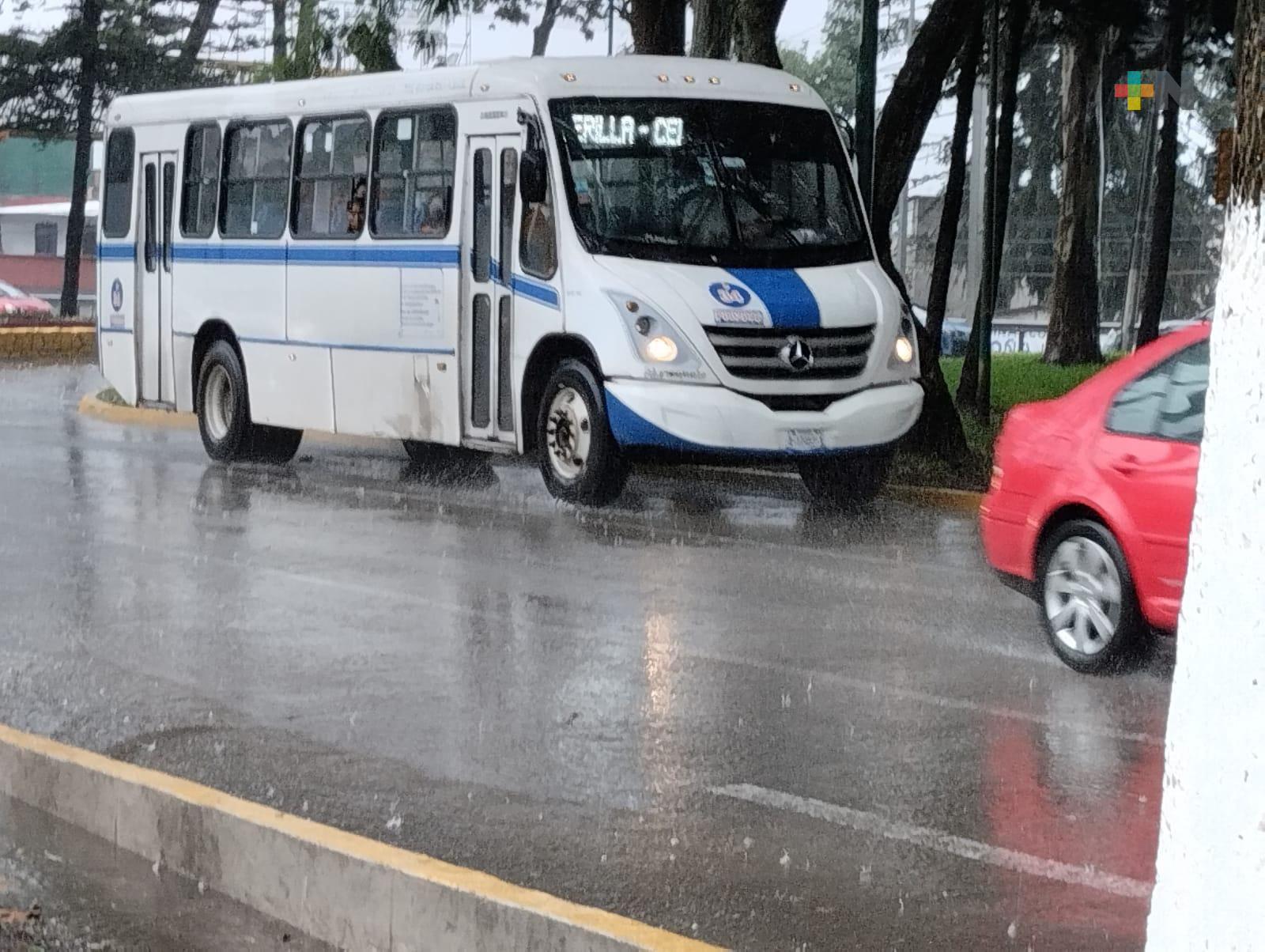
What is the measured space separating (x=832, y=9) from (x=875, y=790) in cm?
8140

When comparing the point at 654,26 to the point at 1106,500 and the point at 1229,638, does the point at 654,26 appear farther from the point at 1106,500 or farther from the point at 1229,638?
the point at 1229,638

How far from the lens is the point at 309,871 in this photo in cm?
587

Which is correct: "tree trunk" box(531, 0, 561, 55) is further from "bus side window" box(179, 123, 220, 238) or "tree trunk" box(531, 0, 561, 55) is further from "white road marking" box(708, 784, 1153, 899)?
"white road marking" box(708, 784, 1153, 899)

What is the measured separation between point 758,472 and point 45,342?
22.5m

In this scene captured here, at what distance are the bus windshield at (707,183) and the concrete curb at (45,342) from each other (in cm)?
2335

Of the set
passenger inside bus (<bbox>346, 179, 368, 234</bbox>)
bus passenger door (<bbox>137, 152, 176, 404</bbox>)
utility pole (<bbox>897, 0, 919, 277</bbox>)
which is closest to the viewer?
passenger inside bus (<bbox>346, 179, 368, 234</bbox>)

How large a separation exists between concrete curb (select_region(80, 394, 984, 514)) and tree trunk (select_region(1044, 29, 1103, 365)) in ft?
58.0

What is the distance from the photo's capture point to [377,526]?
14.6 meters

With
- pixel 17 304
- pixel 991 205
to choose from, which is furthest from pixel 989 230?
pixel 17 304

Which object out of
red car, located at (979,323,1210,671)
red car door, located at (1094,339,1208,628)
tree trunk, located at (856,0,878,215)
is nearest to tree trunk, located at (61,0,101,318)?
tree trunk, located at (856,0,878,215)

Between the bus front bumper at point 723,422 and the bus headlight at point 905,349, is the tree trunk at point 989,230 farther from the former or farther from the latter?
the bus front bumper at point 723,422

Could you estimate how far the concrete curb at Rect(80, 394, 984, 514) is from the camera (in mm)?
15961

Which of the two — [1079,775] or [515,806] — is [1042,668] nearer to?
[1079,775]

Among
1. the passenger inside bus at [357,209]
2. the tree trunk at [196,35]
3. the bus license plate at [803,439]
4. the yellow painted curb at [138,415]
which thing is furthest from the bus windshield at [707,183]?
the tree trunk at [196,35]
